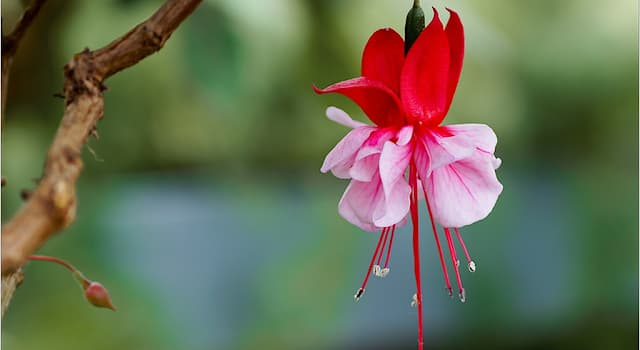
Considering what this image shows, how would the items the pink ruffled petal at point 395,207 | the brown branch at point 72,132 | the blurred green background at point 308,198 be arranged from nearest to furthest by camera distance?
1. the brown branch at point 72,132
2. the pink ruffled petal at point 395,207
3. the blurred green background at point 308,198

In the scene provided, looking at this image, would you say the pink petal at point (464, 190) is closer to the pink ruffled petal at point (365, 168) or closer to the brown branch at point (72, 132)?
the pink ruffled petal at point (365, 168)

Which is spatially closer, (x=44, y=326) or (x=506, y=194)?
(x=44, y=326)

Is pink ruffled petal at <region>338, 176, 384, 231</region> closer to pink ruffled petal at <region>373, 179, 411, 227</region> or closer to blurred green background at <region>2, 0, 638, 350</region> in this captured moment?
pink ruffled petal at <region>373, 179, 411, 227</region>

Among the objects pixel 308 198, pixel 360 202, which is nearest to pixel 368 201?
pixel 360 202

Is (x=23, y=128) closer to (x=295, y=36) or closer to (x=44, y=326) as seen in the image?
(x=44, y=326)

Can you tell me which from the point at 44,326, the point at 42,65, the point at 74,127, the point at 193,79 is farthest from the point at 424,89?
the point at 44,326

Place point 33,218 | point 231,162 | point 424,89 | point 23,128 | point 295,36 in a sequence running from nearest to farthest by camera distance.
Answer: point 33,218 → point 424,89 → point 295,36 → point 23,128 → point 231,162

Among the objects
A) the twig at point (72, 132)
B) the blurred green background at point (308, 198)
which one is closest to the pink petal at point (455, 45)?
the twig at point (72, 132)
